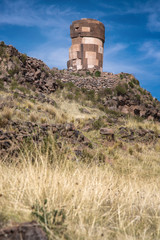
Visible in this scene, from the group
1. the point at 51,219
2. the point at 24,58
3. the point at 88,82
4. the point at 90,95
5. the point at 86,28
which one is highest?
the point at 86,28

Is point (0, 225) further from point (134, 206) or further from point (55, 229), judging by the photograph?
point (134, 206)

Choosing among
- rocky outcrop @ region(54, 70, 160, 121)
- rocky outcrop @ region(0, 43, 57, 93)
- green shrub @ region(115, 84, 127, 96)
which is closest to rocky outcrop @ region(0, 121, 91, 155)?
rocky outcrop @ region(0, 43, 57, 93)

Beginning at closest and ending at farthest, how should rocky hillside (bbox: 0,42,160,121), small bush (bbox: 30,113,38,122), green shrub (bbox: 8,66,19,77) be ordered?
small bush (bbox: 30,113,38,122), green shrub (bbox: 8,66,19,77), rocky hillside (bbox: 0,42,160,121)

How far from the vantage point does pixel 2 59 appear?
16797 millimetres

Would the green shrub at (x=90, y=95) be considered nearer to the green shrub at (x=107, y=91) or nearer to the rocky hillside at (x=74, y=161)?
the rocky hillside at (x=74, y=161)

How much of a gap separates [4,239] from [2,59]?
17088mm

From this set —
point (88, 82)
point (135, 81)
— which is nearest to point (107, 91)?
point (88, 82)

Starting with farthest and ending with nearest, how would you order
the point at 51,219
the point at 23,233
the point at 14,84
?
the point at 14,84 → the point at 51,219 → the point at 23,233

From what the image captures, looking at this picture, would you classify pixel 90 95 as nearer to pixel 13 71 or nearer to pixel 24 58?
pixel 24 58

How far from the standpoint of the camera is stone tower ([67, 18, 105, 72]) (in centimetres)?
2381

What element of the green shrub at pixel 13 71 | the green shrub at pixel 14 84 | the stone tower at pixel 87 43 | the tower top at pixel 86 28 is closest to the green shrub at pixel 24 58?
the green shrub at pixel 13 71

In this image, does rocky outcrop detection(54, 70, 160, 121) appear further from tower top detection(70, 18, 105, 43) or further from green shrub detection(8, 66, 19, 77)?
green shrub detection(8, 66, 19, 77)

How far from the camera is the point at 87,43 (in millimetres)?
23797

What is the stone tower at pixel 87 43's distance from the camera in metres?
23.8
